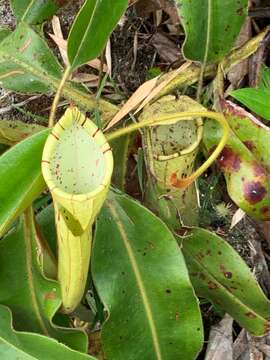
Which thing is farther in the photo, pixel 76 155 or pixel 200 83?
pixel 200 83

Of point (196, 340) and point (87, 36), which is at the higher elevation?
point (87, 36)

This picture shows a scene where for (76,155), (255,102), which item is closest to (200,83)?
(255,102)

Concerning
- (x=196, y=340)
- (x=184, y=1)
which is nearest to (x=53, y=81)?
(x=184, y=1)

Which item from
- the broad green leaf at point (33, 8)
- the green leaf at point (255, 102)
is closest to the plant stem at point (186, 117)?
the green leaf at point (255, 102)

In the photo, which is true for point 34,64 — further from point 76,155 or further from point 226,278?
point 226,278

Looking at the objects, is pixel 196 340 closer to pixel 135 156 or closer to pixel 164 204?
pixel 164 204

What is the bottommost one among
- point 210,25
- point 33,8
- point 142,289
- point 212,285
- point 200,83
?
point 212,285

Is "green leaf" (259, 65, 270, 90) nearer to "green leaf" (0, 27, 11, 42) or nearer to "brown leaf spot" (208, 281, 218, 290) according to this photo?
"brown leaf spot" (208, 281, 218, 290)
